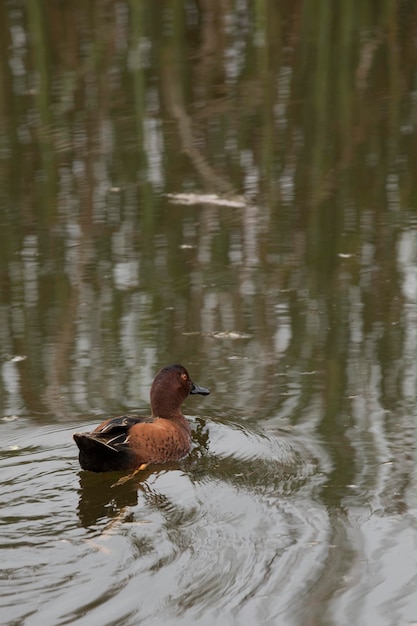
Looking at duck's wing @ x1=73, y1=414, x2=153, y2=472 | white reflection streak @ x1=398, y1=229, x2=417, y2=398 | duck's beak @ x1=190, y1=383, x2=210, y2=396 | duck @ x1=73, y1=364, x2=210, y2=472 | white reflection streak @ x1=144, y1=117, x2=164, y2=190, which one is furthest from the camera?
white reflection streak @ x1=144, y1=117, x2=164, y2=190

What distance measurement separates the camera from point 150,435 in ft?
23.2

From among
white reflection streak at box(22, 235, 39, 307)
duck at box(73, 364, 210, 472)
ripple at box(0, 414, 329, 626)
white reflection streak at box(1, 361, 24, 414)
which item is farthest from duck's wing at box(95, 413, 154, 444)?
white reflection streak at box(22, 235, 39, 307)

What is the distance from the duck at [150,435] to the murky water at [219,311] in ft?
0.35

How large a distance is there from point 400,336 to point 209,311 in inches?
53.8

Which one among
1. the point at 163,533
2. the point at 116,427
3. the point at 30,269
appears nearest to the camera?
the point at 163,533

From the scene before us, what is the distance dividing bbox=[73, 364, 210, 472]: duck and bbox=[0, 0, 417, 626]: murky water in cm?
Result: 11

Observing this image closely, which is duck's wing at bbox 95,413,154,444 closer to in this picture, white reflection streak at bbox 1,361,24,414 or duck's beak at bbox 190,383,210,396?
duck's beak at bbox 190,383,210,396

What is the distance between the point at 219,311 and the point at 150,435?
6.30 ft

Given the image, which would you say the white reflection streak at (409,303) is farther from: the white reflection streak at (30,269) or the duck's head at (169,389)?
the white reflection streak at (30,269)

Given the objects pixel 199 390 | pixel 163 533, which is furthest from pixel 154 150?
pixel 163 533

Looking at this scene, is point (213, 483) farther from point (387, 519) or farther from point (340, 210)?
point (340, 210)

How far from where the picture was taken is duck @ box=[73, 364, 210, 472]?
22.2ft

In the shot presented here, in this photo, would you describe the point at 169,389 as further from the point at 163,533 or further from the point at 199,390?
the point at 163,533

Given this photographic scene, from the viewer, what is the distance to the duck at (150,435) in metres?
6.76
